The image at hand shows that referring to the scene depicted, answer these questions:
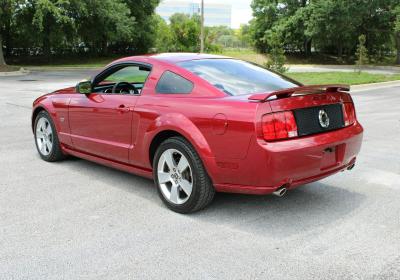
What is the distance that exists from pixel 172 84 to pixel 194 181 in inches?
40.4

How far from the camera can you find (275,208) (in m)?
4.66

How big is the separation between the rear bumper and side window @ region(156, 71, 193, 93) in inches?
36.9

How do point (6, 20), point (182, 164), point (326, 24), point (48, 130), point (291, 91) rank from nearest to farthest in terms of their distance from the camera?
point (291, 91)
point (182, 164)
point (48, 130)
point (6, 20)
point (326, 24)

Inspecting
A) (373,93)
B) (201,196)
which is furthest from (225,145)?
(373,93)

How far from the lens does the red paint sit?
3930 millimetres

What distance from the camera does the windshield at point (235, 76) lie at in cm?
457

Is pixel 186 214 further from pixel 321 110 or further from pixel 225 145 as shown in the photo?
pixel 321 110

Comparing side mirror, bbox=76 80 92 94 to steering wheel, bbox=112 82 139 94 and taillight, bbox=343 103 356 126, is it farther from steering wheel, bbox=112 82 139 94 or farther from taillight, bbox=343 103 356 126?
taillight, bbox=343 103 356 126

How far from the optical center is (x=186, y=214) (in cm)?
449

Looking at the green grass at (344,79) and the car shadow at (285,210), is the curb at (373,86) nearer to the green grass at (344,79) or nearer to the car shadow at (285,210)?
the green grass at (344,79)

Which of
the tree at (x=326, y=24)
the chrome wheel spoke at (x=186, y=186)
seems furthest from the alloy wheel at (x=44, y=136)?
the tree at (x=326, y=24)

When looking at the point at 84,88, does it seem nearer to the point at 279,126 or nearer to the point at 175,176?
the point at 175,176

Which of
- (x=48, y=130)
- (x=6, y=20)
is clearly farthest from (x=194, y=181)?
(x=6, y=20)

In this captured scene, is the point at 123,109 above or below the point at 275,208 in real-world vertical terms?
above
